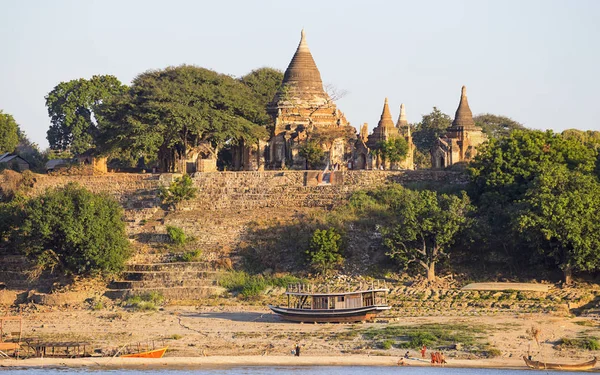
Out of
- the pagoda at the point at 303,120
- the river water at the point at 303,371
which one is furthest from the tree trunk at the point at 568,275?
the pagoda at the point at 303,120

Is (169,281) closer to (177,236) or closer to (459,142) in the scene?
(177,236)

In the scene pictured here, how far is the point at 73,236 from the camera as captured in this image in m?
58.6

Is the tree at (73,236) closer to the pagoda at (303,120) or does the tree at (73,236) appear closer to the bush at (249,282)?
the bush at (249,282)

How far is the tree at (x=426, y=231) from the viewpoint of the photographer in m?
57.8

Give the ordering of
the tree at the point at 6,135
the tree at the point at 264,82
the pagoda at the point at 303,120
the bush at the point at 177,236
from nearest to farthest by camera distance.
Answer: the bush at the point at 177,236 < the pagoda at the point at 303,120 < the tree at the point at 264,82 < the tree at the point at 6,135

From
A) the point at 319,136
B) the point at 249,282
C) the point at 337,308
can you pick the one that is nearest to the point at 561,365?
the point at 337,308

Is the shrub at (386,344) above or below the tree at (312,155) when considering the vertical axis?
below

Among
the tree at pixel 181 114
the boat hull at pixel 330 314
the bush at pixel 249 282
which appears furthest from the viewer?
the tree at pixel 181 114

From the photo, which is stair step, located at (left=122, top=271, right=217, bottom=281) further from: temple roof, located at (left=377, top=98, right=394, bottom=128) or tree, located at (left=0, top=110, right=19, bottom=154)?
tree, located at (left=0, top=110, right=19, bottom=154)

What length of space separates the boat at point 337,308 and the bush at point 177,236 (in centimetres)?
1079

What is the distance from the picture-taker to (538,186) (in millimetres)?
58344

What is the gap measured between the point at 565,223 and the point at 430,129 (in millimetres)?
38442

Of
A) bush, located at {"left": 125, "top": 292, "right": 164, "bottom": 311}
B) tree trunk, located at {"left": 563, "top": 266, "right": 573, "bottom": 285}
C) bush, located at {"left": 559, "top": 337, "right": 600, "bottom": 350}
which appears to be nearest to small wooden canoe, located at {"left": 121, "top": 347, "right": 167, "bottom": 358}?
bush, located at {"left": 125, "top": 292, "right": 164, "bottom": 311}

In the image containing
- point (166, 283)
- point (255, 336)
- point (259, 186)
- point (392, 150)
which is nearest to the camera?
point (255, 336)
